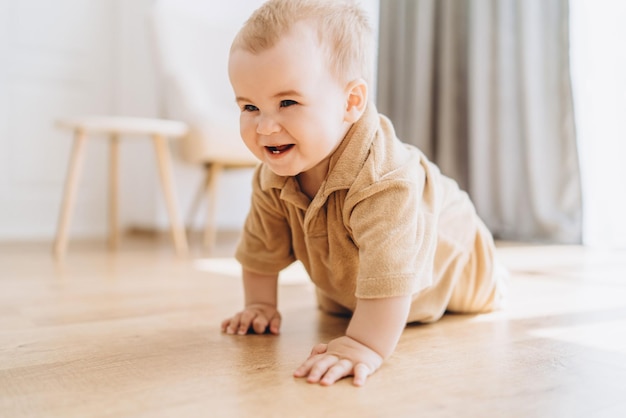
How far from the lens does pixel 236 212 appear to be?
111 inches

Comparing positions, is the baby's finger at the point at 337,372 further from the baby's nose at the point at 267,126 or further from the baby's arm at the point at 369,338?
the baby's nose at the point at 267,126

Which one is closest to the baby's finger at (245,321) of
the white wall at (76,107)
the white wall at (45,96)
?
the white wall at (76,107)

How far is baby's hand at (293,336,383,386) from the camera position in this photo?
596 mm

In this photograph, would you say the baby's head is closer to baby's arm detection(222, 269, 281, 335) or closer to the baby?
the baby

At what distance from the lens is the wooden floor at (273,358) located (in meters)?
0.53

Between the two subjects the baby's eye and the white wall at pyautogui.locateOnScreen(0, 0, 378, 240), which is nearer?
the baby's eye

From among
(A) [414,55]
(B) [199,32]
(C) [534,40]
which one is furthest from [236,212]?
(C) [534,40]

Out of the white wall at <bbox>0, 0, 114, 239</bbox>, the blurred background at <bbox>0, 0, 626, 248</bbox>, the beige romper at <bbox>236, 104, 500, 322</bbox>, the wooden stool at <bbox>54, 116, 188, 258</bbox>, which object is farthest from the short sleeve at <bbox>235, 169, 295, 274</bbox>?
the white wall at <bbox>0, 0, 114, 239</bbox>

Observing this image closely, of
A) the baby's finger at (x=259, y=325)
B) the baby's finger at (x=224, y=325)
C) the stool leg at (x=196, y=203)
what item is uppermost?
the baby's finger at (x=259, y=325)

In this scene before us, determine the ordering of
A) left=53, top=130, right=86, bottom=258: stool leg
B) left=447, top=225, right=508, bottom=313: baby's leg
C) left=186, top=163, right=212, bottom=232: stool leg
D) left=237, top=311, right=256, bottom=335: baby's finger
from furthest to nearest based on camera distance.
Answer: left=186, top=163, right=212, bottom=232: stool leg < left=53, top=130, right=86, bottom=258: stool leg < left=447, top=225, right=508, bottom=313: baby's leg < left=237, top=311, right=256, bottom=335: baby's finger

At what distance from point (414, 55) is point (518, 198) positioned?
754 mm

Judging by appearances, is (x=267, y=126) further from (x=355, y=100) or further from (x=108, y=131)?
(x=108, y=131)

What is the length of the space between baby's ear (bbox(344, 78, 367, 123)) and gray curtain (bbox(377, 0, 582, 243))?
1.63 metres

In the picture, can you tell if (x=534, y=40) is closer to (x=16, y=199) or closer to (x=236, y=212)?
(x=236, y=212)
